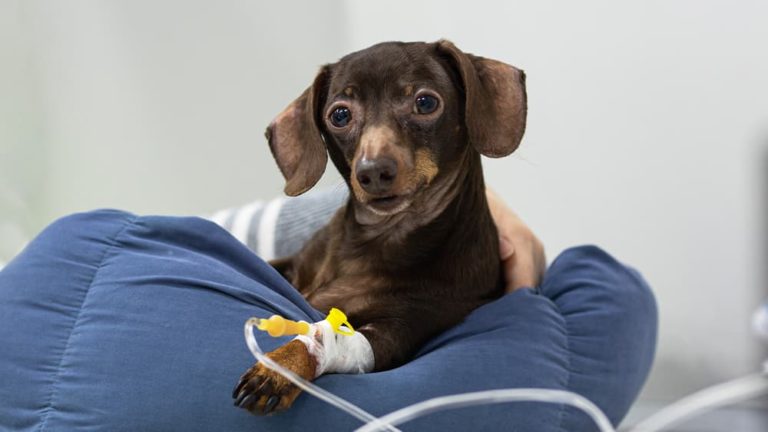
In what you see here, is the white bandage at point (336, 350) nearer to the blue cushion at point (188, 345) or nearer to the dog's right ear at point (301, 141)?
the blue cushion at point (188, 345)

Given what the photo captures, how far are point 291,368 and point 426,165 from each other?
45 cm

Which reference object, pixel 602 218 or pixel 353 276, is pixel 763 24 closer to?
pixel 602 218

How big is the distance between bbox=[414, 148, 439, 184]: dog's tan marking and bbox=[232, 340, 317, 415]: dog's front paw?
40 centimetres

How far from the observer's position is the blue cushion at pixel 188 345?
1.35 m

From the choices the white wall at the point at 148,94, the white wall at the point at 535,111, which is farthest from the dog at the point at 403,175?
the white wall at the point at 148,94

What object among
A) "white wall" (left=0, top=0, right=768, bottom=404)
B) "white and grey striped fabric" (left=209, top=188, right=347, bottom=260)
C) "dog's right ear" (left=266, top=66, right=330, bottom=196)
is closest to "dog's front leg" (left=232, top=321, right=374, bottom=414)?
"dog's right ear" (left=266, top=66, right=330, bottom=196)

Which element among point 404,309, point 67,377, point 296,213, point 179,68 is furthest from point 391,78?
point 179,68

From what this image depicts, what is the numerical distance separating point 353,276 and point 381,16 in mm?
1244

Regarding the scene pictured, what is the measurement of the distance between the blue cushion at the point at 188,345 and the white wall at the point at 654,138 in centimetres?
125

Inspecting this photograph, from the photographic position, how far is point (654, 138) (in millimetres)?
2887

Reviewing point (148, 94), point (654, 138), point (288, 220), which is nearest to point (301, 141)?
point (288, 220)

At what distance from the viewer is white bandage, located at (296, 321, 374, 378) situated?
1.32m

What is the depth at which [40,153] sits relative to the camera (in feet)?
9.91

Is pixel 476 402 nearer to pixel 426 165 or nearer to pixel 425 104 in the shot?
pixel 426 165
